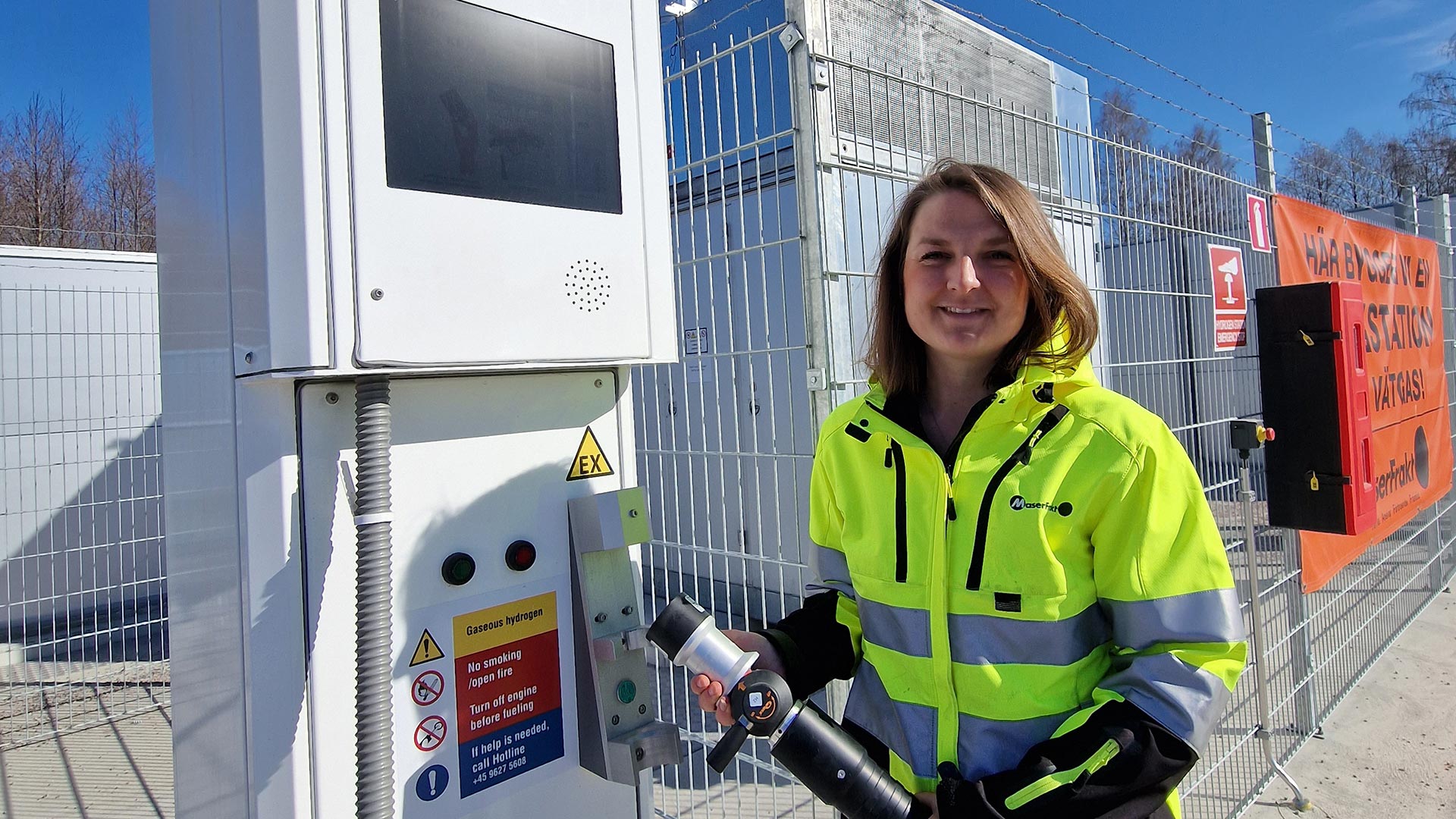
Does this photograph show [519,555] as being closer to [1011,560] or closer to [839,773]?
[839,773]

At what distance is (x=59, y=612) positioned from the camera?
19.9 feet

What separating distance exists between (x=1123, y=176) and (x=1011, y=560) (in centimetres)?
243

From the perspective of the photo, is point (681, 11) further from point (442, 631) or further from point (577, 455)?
point (442, 631)

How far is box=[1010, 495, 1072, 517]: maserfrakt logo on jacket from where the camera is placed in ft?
4.19

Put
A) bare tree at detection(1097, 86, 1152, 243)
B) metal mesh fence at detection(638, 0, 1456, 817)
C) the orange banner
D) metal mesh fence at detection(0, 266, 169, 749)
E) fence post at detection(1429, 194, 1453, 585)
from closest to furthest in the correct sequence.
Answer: metal mesh fence at detection(638, 0, 1456, 817) → bare tree at detection(1097, 86, 1152, 243) → the orange banner → metal mesh fence at detection(0, 266, 169, 749) → fence post at detection(1429, 194, 1453, 585)

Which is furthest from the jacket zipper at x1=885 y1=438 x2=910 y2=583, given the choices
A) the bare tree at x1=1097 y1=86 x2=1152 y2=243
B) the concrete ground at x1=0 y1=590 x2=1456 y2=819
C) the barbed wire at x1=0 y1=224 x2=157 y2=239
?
the barbed wire at x1=0 y1=224 x2=157 y2=239

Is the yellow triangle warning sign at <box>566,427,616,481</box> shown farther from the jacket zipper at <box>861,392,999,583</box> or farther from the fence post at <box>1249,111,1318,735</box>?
the fence post at <box>1249,111,1318,735</box>

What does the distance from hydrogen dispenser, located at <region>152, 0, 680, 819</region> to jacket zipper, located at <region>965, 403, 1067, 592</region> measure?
0.62 metres

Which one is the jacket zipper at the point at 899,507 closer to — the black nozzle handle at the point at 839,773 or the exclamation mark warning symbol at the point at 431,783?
the black nozzle handle at the point at 839,773

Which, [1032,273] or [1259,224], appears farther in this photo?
[1259,224]

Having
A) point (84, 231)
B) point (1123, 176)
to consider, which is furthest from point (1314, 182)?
point (84, 231)

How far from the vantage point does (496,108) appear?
1.42 metres

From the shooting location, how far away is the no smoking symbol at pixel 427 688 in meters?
1.39

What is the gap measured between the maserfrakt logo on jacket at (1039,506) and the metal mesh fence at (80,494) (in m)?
5.39
